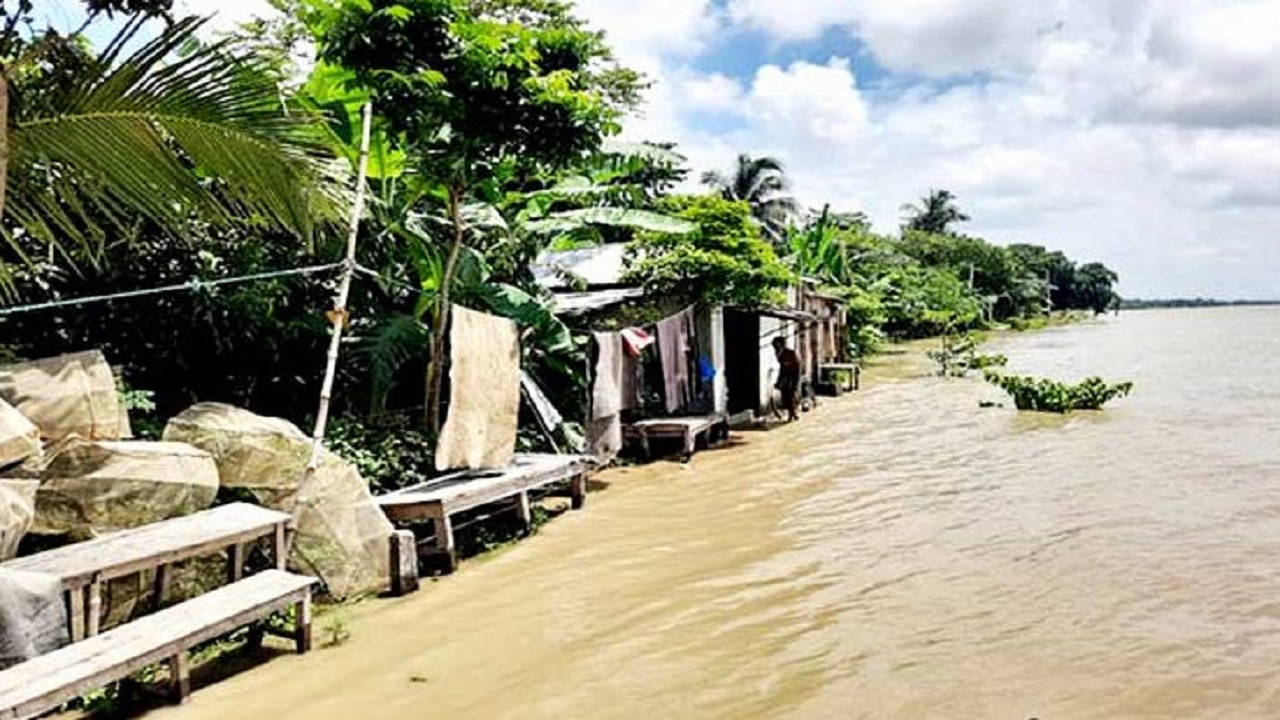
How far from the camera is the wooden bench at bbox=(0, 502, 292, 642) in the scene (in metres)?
5.05

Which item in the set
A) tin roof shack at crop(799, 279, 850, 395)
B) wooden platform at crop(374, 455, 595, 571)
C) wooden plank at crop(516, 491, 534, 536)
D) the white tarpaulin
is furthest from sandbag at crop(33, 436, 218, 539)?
tin roof shack at crop(799, 279, 850, 395)

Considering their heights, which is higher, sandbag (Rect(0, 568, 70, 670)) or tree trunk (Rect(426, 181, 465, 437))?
tree trunk (Rect(426, 181, 465, 437))

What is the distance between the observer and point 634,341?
13.0m

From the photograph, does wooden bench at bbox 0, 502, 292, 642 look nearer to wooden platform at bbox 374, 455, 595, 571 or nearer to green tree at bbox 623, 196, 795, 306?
wooden platform at bbox 374, 455, 595, 571

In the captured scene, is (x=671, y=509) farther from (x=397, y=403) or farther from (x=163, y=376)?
(x=163, y=376)

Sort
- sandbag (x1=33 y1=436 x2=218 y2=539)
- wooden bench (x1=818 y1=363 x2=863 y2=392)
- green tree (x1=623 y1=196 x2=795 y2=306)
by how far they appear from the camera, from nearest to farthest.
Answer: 1. sandbag (x1=33 y1=436 x2=218 y2=539)
2. green tree (x1=623 y1=196 x2=795 y2=306)
3. wooden bench (x1=818 y1=363 x2=863 y2=392)

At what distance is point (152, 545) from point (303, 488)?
130 cm

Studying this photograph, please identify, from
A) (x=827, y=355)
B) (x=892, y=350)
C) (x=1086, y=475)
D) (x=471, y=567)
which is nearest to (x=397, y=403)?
(x=471, y=567)

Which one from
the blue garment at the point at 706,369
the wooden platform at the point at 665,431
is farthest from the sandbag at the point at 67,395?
the blue garment at the point at 706,369

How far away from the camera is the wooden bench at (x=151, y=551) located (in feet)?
16.6

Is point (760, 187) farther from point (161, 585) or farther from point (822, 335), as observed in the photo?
point (161, 585)

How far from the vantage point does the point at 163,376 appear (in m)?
9.60

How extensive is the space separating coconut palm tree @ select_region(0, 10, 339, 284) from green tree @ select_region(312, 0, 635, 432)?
4.27 m

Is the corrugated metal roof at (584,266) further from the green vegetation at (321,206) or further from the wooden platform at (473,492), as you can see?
the wooden platform at (473,492)
